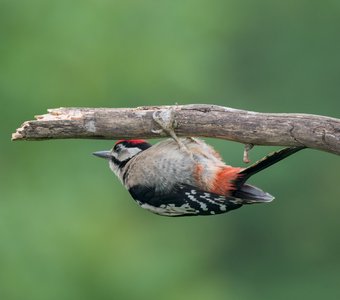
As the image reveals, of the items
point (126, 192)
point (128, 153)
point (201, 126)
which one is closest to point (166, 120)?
point (201, 126)

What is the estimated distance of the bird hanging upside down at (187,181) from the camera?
8.69 m

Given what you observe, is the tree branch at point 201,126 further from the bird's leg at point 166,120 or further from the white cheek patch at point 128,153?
the white cheek patch at point 128,153

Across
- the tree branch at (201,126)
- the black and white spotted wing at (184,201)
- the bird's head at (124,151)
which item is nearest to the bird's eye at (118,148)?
the bird's head at (124,151)

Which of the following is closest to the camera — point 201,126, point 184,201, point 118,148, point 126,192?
point 201,126

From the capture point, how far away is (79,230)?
1516 cm

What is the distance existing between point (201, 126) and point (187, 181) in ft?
2.69

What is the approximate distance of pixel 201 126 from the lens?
808 cm

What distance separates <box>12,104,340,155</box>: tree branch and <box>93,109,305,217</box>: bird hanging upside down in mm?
417

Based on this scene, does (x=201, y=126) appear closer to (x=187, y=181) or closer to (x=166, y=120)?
(x=166, y=120)

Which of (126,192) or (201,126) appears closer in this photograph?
(201,126)

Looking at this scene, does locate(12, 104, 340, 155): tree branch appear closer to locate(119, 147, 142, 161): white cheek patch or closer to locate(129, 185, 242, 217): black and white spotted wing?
locate(129, 185, 242, 217): black and white spotted wing

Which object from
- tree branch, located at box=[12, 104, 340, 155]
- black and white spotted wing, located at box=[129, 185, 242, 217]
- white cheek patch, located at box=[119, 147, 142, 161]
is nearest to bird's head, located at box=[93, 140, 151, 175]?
white cheek patch, located at box=[119, 147, 142, 161]
